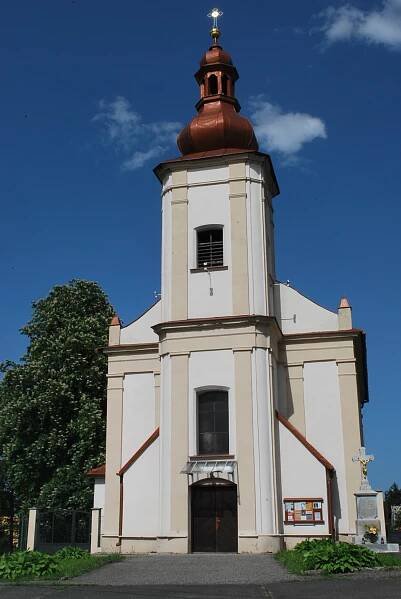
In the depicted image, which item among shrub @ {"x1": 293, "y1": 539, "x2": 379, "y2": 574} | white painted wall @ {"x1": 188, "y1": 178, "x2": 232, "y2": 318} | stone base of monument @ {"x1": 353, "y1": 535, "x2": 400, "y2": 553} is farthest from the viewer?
white painted wall @ {"x1": 188, "y1": 178, "x2": 232, "y2": 318}

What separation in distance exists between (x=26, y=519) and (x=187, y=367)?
7.01m

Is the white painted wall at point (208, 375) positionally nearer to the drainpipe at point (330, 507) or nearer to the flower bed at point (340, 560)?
the drainpipe at point (330, 507)

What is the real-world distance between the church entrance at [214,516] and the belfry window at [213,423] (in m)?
1.03

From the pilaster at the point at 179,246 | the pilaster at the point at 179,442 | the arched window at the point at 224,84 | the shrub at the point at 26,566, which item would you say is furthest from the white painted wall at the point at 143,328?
the shrub at the point at 26,566

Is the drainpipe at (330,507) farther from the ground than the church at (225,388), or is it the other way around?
the church at (225,388)

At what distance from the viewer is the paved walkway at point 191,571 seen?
1417 centimetres

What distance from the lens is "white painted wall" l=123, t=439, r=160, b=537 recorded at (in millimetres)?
22594

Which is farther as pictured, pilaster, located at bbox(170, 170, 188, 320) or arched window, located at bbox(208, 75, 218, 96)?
arched window, located at bbox(208, 75, 218, 96)

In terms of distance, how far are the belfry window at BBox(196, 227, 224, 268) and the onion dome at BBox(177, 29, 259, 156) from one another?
328 cm

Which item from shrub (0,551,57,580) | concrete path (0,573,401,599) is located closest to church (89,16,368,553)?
shrub (0,551,57,580)

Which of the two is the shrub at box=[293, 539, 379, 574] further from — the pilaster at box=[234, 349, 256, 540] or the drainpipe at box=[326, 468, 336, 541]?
the drainpipe at box=[326, 468, 336, 541]

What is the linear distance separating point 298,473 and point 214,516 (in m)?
2.89

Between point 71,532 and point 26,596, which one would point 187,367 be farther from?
point 26,596

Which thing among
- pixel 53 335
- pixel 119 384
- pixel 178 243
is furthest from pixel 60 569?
pixel 53 335
